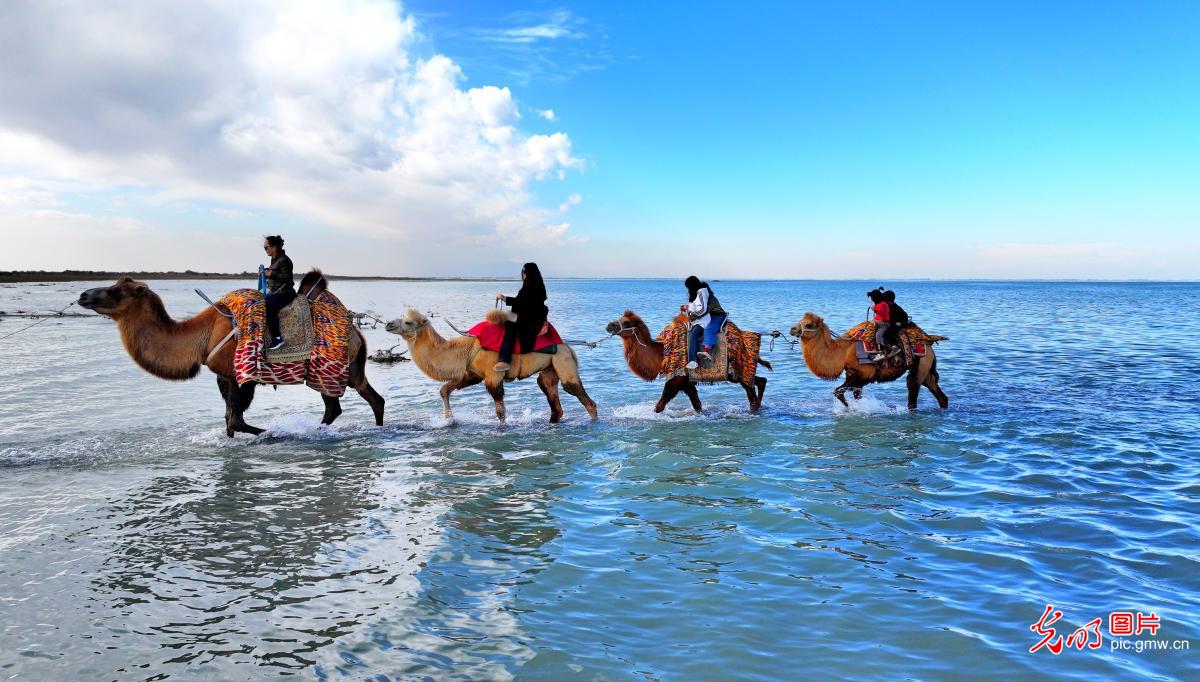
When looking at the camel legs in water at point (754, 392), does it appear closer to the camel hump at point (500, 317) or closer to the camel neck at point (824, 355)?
the camel neck at point (824, 355)

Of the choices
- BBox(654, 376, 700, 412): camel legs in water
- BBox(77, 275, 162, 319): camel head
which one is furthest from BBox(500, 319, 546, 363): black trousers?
BBox(77, 275, 162, 319): camel head

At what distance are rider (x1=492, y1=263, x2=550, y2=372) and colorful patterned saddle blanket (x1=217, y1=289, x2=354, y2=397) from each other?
7.02 ft

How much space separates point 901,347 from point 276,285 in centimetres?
945

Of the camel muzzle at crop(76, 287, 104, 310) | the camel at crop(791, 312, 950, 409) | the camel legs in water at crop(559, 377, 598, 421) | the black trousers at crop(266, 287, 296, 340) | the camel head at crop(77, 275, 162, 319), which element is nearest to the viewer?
the camel muzzle at crop(76, 287, 104, 310)

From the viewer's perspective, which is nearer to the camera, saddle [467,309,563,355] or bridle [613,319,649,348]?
saddle [467,309,563,355]

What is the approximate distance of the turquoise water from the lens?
410 centimetres

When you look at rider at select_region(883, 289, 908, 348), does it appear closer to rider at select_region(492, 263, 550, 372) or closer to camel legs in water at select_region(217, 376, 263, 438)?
rider at select_region(492, 263, 550, 372)

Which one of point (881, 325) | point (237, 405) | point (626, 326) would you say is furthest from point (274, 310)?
point (881, 325)

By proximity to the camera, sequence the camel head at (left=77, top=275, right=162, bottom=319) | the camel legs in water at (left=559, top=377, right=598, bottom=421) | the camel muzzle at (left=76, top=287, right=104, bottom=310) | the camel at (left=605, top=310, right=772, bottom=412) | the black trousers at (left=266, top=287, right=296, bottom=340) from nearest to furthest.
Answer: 1. the camel muzzle at (left=76, top=287, right=104, bottom=310)
2. the camel head at (left=77, top=275, right=162, bottom=319)
3. the black trousers at (left=266, top=287, right=296, bottom=340)
4. the camel legs in water at (left=559, top=377, right=598, bottom=421)
5. the camel at (left=605, top=310, right=772, bottom=412)

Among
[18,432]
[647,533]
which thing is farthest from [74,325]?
[647,533]

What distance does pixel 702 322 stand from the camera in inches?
436

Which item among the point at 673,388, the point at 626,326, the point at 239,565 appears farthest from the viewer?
the point at 626,326

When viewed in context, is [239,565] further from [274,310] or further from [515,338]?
[515,338]
